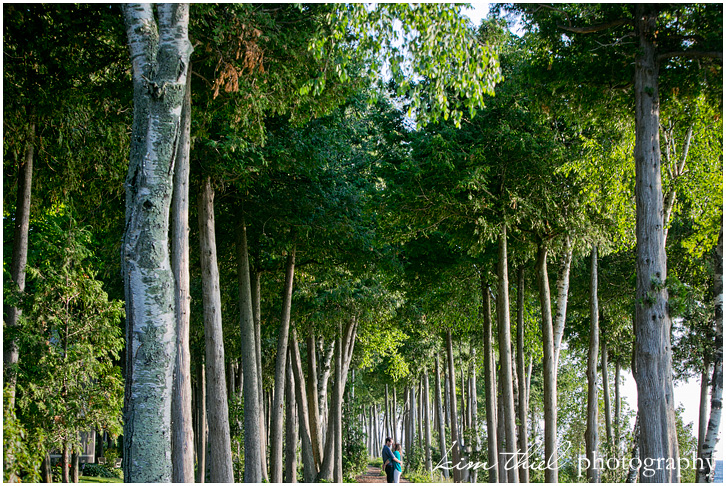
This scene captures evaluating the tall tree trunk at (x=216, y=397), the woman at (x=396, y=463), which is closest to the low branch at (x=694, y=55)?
the tall tree trunk at (x=216, y=397)

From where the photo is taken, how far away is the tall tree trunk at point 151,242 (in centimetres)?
512

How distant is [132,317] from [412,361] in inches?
908

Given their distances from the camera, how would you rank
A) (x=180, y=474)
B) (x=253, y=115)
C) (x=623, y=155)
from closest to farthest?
(x=180, y=474) < (x=253, y=115) < (x=623, y=155)

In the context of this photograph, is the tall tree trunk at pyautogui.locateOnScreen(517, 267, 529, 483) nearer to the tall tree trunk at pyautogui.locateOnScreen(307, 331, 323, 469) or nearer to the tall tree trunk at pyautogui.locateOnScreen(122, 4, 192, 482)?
the tall tree trunk at pyautogui.locateOnScreen(307, 331, 323, 469)

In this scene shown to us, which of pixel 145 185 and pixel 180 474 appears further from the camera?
pixel 180 474

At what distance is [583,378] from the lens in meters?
26.0

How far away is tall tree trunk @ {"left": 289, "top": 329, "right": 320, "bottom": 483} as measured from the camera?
1803 centimetres

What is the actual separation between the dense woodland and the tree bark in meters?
0.03

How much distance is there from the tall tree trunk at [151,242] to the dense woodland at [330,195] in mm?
Result: 19

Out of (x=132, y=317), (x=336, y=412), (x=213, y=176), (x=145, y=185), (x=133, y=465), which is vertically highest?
(x=213, y=176)

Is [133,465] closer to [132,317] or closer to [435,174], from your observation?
[132,317]

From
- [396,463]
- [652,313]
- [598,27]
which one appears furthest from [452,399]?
[598,27]

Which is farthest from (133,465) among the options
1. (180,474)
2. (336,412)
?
(336,412)

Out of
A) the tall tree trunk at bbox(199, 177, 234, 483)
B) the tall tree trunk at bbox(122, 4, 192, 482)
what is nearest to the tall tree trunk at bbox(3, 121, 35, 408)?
the tall tree trunk at bbox(199, 177, 234, 483)
